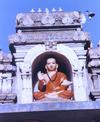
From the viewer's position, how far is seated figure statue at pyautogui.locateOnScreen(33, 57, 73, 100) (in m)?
13.4

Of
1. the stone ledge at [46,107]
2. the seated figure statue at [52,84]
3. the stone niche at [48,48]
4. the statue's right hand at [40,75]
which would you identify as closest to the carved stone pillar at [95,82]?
the stone niche at [48,48]

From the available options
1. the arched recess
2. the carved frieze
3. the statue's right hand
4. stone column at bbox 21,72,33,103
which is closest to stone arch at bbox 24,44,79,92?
the arched recess

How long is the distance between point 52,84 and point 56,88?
0.21m

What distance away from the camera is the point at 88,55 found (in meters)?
14.1

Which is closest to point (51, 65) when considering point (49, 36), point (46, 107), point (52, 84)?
point (52, 84)

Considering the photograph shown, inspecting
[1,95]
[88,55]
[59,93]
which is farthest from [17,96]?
[88,55]

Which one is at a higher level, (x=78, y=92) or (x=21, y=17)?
A: (x=21, y=17)

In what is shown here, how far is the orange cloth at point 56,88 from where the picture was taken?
13.4 m

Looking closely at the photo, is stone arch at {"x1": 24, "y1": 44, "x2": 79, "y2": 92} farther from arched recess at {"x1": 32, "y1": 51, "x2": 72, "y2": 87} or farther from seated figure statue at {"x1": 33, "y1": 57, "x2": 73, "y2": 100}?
seated figure statue at {"x1": 33, "y1": 57, "x2": 73, "y2": 100}

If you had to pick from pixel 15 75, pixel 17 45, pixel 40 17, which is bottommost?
pixel 15 75

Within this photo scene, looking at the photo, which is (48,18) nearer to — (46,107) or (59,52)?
(59,52)

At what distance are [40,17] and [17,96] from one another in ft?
9.74

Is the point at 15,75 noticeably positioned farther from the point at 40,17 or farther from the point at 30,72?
the point at 40,17

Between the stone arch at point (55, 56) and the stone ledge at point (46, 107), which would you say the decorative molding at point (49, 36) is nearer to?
the stone arch at point (55, 56)
